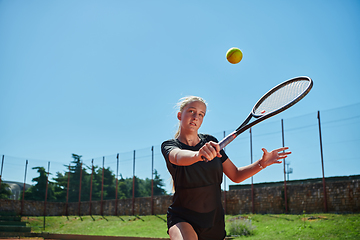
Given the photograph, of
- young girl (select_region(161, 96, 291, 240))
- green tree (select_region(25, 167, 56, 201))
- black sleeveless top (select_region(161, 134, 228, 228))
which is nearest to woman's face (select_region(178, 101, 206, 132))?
young girl (select_region(161, 96, 291, 240))

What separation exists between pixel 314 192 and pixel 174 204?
54.0ft

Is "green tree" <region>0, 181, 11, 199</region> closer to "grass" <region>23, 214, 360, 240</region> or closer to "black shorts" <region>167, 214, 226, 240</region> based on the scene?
"grass" <region>23, 214, 360, 240</region>

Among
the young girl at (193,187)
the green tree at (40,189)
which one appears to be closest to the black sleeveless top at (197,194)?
the young girl at (193,187)

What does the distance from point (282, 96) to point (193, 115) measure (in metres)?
1.32

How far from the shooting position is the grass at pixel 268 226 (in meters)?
13.0

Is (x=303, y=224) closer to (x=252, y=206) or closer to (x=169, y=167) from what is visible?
(x=252, y=206)

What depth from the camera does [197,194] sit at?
2.97m

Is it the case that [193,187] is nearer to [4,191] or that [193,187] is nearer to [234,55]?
[234,55]

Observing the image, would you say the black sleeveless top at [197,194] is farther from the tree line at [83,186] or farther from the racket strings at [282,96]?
the tree line at [83,186]

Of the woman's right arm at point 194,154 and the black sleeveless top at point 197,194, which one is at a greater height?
the woman's right arm at point 194,154

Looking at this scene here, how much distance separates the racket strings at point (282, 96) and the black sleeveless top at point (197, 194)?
104 centimetres

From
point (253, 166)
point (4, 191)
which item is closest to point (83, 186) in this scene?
point (4, 191)

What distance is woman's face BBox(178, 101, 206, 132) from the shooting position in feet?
10.4

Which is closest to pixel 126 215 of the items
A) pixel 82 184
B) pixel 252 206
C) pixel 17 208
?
pixel 82 184
